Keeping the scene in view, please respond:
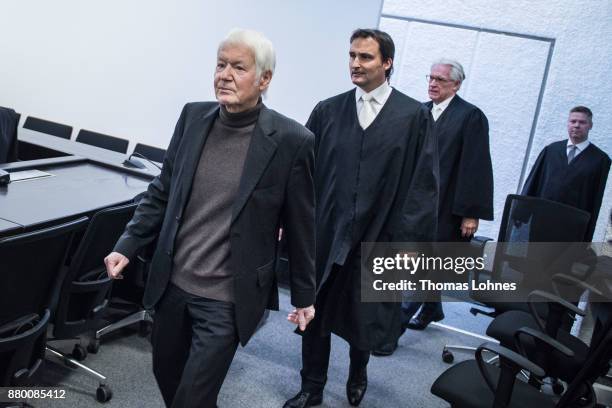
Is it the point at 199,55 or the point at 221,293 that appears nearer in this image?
the point at 221,293

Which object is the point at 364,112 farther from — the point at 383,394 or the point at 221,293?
the point at 383,394

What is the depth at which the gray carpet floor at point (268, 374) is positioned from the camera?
239cm

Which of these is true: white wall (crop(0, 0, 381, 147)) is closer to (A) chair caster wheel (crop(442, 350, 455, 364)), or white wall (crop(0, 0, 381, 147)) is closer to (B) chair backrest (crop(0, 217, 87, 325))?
(A) chair caster wheel (crop(442, 350, 455, 364))

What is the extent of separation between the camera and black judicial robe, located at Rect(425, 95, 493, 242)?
3.33m

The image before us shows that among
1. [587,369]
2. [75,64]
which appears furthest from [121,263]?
[75,64]

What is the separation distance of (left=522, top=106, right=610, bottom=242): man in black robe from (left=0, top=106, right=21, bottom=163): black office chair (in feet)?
11.1

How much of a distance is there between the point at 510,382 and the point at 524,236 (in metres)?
1.46

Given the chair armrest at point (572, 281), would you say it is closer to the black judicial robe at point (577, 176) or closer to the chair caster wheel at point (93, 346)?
the black judicial robe at point (577, 176)

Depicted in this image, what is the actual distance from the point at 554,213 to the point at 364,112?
1351mm

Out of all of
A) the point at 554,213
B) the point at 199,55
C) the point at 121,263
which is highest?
the point at 199,55

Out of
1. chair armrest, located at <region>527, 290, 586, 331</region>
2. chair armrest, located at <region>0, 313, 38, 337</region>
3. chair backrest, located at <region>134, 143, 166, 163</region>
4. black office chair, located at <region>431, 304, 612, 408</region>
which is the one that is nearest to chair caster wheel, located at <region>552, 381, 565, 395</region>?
chair armrest, located at <region>527, 290, 586, 331</region>

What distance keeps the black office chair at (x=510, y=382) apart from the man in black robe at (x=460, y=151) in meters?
1.24

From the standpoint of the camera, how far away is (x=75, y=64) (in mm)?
5688

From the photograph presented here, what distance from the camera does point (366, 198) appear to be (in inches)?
91.7
